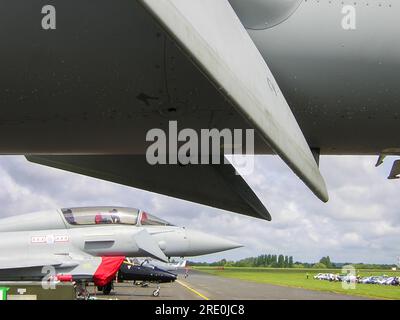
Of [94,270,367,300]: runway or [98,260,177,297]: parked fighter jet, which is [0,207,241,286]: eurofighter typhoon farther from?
[98,260,177,297]: parked fighter jet

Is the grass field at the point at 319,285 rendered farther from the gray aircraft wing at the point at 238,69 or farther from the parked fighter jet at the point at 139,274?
the gray aircraft wing at the point at 238,69

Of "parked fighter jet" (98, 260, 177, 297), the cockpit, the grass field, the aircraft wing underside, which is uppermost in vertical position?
the aircraft wing underside

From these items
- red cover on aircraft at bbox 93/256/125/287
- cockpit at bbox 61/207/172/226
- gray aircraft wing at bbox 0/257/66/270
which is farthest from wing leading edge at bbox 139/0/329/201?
gray aircraft wing at bbox 0/257/66/270

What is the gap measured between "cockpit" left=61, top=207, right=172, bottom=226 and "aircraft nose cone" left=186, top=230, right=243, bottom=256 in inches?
121

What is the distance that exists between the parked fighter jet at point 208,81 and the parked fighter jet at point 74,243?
1702cm

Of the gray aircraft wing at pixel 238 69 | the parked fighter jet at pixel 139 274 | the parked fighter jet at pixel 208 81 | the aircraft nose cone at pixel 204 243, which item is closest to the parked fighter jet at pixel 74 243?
the aircraft nose cone at pixel 204 243

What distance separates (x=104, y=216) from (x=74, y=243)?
5.95 feet

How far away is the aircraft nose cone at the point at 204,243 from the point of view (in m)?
23.2

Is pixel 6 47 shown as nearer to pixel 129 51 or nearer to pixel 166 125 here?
pixel 129 51

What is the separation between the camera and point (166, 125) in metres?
3.20

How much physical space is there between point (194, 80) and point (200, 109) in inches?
8.7

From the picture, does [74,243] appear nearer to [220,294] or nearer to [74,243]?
[74,243]

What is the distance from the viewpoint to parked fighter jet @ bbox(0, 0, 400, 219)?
246 centimetres
